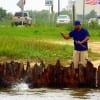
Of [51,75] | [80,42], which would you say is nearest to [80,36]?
[80,42]

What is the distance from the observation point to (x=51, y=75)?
47.2 feet

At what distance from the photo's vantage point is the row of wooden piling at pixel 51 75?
14305 mm

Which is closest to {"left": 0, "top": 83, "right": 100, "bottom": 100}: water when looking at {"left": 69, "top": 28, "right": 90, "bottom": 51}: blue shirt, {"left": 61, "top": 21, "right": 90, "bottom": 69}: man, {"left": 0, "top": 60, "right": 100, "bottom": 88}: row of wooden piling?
{"left": 0, "top": 60, "right": 100, "bottom": 88}: row of wooden piling

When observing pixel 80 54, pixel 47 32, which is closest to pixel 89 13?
pixel 47 32

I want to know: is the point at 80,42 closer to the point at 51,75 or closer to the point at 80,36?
the point at 80,36

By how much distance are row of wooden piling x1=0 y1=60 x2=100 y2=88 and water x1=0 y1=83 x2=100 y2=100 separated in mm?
184

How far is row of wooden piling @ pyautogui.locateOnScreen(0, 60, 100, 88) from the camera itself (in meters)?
14.3

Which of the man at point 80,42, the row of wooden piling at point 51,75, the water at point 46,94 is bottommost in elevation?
the water at point 46,94

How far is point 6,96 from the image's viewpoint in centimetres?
1352

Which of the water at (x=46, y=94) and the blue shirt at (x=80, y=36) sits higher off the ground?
the blue shirt at (x=80, y=36)

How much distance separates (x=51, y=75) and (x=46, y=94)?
690mm

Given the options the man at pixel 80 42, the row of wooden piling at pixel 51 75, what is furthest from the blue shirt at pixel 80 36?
the row of wooden piling at pixel 51 75

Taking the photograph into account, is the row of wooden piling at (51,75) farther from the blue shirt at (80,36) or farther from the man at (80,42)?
the blue shirt at (80,36)

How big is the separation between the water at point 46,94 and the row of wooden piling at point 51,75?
184 mm
